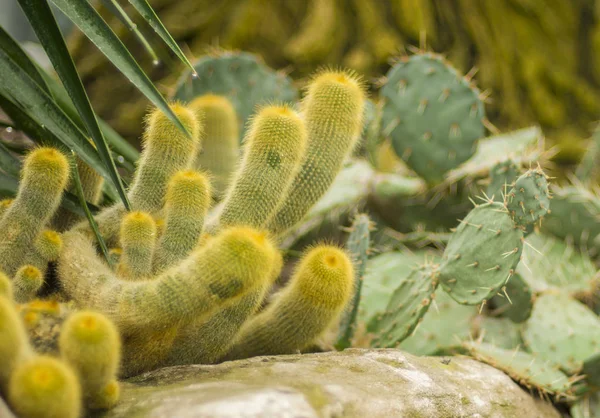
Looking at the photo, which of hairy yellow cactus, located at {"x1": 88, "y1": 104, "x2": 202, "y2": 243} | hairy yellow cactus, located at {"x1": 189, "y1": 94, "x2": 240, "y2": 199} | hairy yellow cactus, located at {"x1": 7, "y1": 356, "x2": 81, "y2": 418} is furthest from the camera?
hairy yellow cactus, located at {"x1": 189, "y1": 94, "x2": 240, "y2": 199}

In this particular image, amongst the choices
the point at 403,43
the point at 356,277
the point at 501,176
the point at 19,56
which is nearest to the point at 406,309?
the point at 356,277

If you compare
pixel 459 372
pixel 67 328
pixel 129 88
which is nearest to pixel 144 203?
pixel 67 328

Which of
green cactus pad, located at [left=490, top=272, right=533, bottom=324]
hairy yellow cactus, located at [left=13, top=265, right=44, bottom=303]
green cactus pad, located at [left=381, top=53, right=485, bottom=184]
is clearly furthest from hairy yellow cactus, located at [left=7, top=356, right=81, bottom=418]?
green cactus pad, located at [left=381, top=53, right=485, bottom=184]

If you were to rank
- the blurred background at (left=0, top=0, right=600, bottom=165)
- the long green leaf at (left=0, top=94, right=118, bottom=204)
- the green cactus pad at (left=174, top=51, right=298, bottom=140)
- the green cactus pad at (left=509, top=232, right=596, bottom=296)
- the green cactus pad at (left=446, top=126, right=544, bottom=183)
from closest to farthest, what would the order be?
the long green leaf at (left=0, top=94, right=118, bottom=204) → the green cactus pad at (left=509, top=232, right=596, bottom=296) → the green cactus pad at (left=446, top=126, right=544, bottom=183) → the green cactus pad at (left=174, top=51, right=298, bottom=140) → the blurred background at (left=0, top=0, right=600, bottom=165)

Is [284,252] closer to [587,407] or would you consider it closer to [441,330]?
[441,330]

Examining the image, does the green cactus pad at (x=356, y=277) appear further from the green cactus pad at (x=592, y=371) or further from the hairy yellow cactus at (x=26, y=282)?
the hairy yellow cactus at (x=26, y=282)

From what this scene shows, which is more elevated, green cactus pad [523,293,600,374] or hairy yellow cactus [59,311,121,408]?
hairy yellow cactus [59,311,121,408]

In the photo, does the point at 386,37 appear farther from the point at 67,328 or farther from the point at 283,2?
the point at 67,328

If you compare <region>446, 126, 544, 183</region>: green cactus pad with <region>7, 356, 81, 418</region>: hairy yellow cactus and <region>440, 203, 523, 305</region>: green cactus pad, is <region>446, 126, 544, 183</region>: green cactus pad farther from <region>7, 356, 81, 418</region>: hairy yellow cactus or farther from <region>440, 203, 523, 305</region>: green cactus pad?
<region>7, 356, 81, 418</region>: hairy yellow cactus
